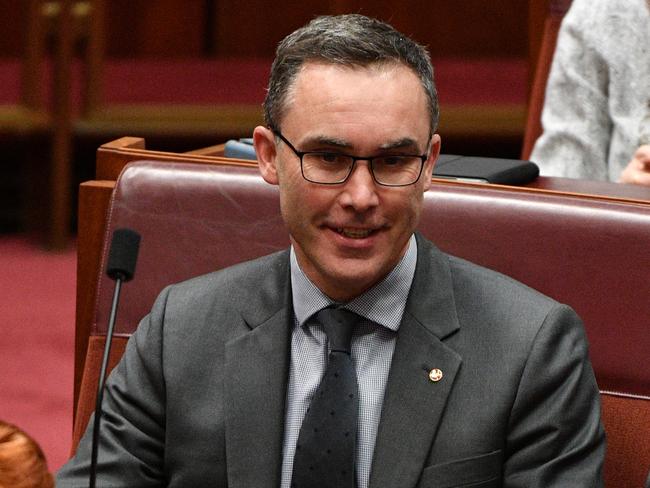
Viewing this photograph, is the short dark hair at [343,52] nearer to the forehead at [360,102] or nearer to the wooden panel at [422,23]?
the forehead at [360,102]

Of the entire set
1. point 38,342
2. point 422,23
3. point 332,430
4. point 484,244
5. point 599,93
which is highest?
point 422,23

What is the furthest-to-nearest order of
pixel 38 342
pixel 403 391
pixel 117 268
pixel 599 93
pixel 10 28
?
pixel 10 28, pixel 38 342, pixel 599 93, pixel 403 391, pixel 117 268

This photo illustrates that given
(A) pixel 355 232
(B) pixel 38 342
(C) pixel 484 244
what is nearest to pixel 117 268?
(A) pixel 355 232

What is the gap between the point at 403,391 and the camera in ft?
2.57

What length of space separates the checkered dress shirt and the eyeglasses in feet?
0.27

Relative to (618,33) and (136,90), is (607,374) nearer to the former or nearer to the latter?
(618,33)

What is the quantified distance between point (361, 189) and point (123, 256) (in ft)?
0.49

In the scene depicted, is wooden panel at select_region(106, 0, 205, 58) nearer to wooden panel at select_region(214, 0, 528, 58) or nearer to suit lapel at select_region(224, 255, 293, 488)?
wooden panel at select_region(214, 0, 528, 58)

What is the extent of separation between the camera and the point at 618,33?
4.35 ft

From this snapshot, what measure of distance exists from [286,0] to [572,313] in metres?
1.85

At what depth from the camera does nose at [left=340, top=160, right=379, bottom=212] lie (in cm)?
74

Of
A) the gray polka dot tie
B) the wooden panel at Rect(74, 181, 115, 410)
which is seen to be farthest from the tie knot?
the wooden panel at Rect(74, 181, 115, 410)

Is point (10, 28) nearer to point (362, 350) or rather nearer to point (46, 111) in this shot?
point (46, 111)

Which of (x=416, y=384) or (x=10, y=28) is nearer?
(x=416, y=384)
